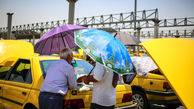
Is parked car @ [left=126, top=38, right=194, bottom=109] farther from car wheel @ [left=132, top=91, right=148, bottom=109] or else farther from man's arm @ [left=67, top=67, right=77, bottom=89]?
car wheel @ [left=132, top=91, right=148, bottom=109]

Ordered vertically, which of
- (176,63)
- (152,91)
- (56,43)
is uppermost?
(56,43)

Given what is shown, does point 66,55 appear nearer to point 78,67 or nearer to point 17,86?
point 78,67

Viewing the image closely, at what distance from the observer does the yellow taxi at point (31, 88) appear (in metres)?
3.16

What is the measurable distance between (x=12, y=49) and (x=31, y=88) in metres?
1.36

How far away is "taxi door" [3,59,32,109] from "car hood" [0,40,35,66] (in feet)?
0.80

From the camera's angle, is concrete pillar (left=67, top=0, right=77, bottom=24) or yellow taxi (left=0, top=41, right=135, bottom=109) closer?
yellow taxi (left=0, top=41, right=135, bottom=109)

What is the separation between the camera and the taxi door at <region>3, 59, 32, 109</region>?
3699mm

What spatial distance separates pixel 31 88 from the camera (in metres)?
3.54

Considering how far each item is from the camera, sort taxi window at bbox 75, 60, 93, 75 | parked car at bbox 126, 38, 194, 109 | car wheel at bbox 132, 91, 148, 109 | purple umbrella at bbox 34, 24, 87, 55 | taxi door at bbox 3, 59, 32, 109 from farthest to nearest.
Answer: car wheel at bbox 132, 91, 148, 109, purple umbrella at bbox 34, 24, 87, 55, taxi window at bbox 75, 60, 93, 75, taxi door at bbox 3, 59, 32, 109, parked car at bbox 126, 38, 194, 109

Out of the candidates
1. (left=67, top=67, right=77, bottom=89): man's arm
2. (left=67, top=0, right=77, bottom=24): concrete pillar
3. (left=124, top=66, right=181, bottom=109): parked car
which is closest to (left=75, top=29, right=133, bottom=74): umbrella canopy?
(left=67, top=67, right=77, bottom=89): man's arm

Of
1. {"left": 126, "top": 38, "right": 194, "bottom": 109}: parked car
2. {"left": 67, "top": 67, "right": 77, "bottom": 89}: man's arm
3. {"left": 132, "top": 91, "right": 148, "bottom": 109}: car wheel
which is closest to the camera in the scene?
{"left": 126, "top": 38, "right": 194, "bottom": 109}: parked car

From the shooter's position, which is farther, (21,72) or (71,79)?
(21,72)

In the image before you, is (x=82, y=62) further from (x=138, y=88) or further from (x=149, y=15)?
(x=149, y=15)

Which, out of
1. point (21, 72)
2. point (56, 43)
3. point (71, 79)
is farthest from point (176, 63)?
point (21, 72)
